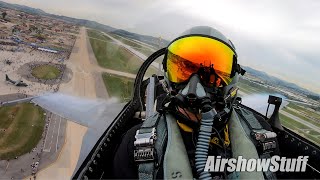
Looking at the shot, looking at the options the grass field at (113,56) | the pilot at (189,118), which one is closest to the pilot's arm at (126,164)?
the pilot at (189,118)

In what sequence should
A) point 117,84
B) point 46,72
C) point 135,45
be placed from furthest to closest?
point 135,45
point 46,72
point 117,84

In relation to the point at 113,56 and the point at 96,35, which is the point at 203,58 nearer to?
the point at 113,56

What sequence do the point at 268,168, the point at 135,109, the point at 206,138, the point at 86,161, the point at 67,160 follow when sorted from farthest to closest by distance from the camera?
the point at 67,160, the point at 135,109, the point at 86,161, the point at 268,168, the point at 206,138

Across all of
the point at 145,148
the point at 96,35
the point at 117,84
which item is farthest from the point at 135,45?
the point at 145,148

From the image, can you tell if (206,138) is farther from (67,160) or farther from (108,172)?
(67,160)

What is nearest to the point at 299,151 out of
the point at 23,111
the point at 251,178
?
the point at 251,178

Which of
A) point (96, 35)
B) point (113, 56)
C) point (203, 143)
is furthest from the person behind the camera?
point (96, 35)
